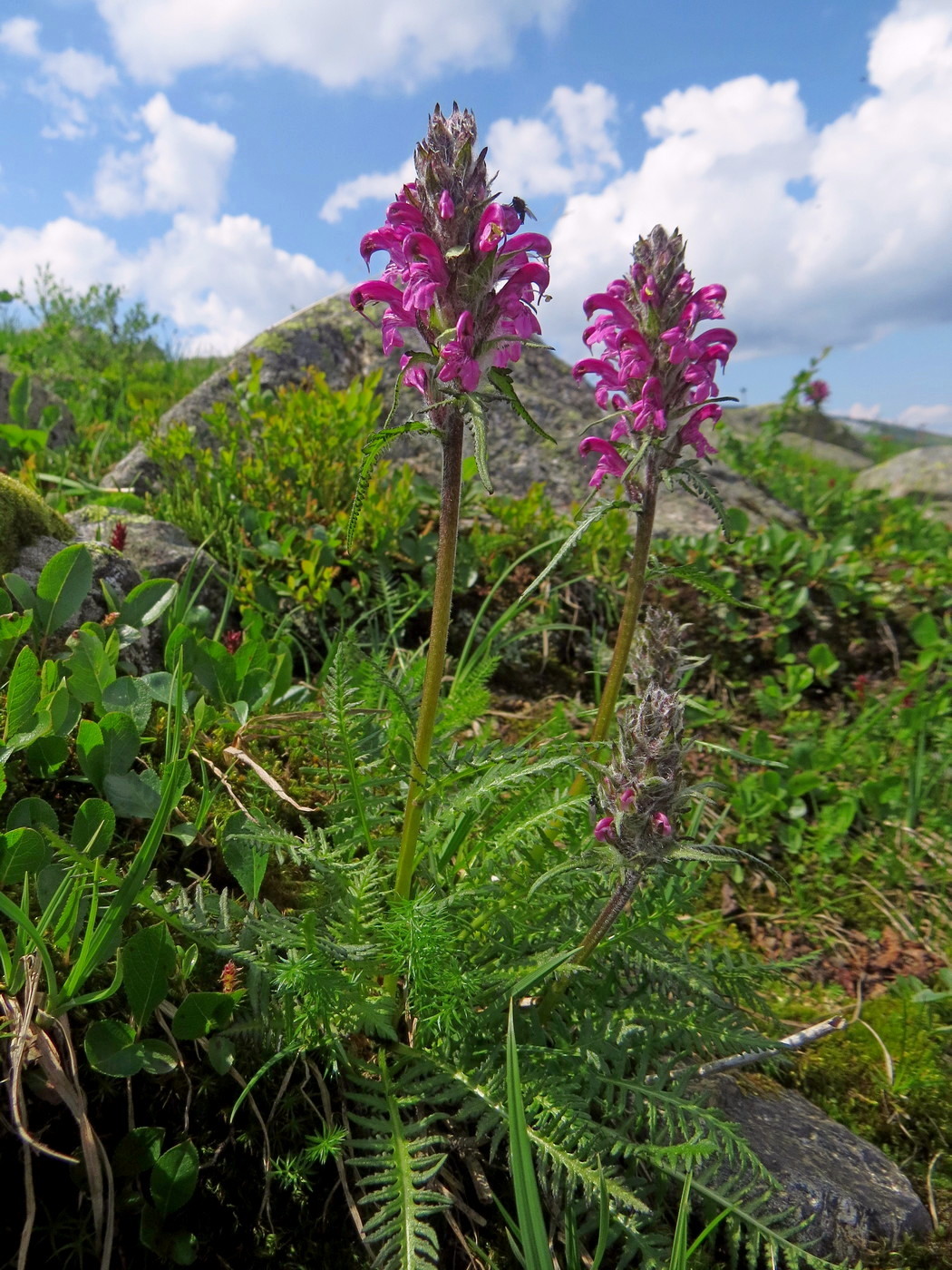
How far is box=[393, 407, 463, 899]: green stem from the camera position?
159cm

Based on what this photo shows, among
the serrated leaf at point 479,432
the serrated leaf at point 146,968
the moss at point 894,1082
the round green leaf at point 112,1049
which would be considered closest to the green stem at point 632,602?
the serrated leaf at point 479,432

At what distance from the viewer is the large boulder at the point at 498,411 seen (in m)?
5.30

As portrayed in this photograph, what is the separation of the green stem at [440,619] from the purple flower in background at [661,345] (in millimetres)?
668

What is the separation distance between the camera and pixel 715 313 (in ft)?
6.87

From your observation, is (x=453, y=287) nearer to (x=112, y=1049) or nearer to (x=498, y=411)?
(x=112, y=1049)

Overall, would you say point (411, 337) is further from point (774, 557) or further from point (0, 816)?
point (0, 816)

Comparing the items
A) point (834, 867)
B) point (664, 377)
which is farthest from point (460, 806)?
point (834, 867)

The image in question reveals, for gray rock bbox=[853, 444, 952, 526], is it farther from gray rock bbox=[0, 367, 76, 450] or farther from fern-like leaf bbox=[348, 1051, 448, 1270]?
fern-like leaf bbox=[348, 1051, 448, 1270]

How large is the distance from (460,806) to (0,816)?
109 cm

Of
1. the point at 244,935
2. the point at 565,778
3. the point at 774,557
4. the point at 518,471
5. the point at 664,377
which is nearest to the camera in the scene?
the point at 244,935

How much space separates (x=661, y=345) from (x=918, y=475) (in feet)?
41.0

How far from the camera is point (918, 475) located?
492 inches

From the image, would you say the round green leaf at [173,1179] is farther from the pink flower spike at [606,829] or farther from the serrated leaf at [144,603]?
the serrated leaf at [144,603]

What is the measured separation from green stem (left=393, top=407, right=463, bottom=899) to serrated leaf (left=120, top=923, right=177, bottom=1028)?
515 millimetres
